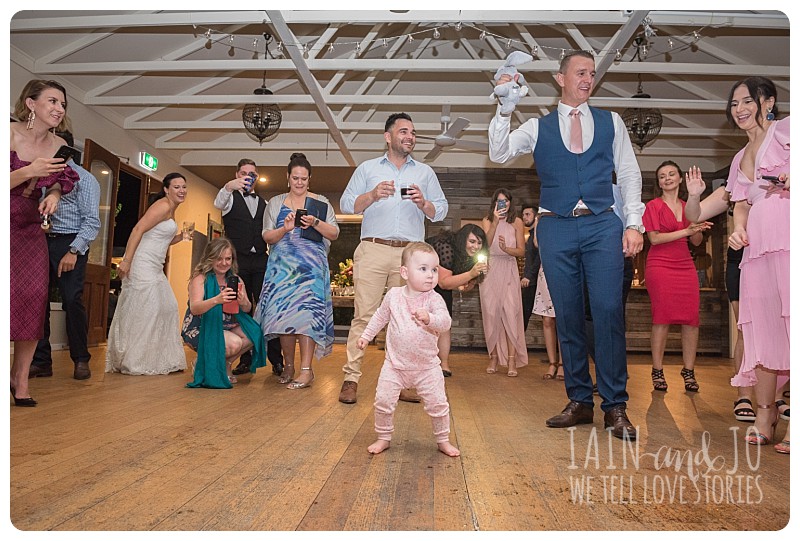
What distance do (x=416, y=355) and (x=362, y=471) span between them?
1.40 feet

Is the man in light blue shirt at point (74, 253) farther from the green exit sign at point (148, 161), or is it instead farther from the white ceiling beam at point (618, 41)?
the green exit sign at point (148, 161)

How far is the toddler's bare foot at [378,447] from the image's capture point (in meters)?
1.87

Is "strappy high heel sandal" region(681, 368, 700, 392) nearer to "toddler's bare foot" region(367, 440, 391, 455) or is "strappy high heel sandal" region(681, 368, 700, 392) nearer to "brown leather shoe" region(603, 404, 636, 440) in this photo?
"brown leather shoe" region(603, 404, 636, 440)

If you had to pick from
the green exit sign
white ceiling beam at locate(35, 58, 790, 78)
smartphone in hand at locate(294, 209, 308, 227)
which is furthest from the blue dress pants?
the green exit sign

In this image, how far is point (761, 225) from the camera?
2074 mm

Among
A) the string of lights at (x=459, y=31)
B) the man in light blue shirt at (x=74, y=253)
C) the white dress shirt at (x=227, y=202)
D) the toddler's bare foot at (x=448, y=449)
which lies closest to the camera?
the toddler's bare foot at (x=448, y=449)

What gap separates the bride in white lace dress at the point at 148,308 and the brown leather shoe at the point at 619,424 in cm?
312

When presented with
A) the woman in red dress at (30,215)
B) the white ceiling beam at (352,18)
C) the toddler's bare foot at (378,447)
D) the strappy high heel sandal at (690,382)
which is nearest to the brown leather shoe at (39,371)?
the woman in red dress at (30,215)

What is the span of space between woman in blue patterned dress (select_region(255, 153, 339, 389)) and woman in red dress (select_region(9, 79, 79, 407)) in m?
1.26

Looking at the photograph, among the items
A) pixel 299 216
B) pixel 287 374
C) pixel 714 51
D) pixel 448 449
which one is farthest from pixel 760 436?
pixel 714 51

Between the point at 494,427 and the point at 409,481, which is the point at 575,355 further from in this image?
the point at 409,481

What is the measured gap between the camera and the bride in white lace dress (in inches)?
169

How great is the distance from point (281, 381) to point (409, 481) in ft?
8.03

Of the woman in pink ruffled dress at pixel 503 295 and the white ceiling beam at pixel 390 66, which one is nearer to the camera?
the woman in pink ruffled dress at pixel 503 295
